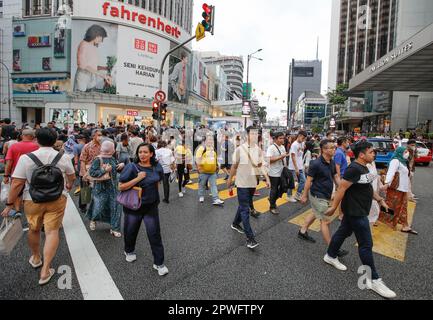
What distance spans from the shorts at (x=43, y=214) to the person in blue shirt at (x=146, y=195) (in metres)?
0.83

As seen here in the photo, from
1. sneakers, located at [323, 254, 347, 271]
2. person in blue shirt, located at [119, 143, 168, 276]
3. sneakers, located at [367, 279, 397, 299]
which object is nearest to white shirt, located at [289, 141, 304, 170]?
sneakers, located at [323, 254, 347, 271]

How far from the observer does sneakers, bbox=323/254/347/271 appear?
3775mm

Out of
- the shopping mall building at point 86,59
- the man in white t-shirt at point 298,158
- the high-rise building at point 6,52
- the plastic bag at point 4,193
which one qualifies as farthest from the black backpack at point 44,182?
the high-rise building at point 6,52

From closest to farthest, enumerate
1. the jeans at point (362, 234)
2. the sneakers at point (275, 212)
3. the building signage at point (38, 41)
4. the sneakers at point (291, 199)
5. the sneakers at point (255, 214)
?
1. the jeans at point (362, 234)
2. the sneakers at point (255, 214)
3. the sneakers at point (275, 212)
4. the sneakers at point (291, 199)
5. the building signage at point (38, 41)

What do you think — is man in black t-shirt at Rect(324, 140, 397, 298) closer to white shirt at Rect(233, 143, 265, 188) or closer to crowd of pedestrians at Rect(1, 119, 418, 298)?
crowd of pedestrians at Rect(1, 119, 418, 298)

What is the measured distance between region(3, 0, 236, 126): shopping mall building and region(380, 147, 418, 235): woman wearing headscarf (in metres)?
33.5

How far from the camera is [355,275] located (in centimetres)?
364

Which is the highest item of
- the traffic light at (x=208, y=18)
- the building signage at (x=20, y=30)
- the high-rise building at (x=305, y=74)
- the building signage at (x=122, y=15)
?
the high-rise building at (x=305, y=74)

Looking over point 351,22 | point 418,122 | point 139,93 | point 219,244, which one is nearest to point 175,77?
point 139,93

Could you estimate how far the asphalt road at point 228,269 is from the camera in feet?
10.4

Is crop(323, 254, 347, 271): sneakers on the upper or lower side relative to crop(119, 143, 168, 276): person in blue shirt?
lower

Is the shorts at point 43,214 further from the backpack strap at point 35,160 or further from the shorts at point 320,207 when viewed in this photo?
the shorts at point 320,207
